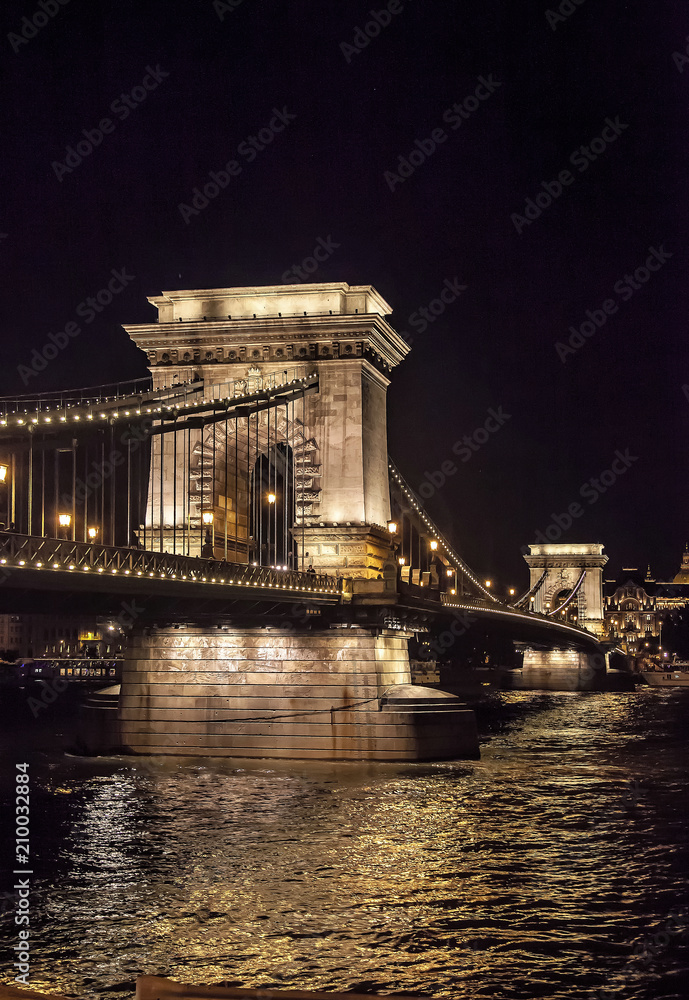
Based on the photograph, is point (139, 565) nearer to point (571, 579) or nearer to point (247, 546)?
point (247, 546)

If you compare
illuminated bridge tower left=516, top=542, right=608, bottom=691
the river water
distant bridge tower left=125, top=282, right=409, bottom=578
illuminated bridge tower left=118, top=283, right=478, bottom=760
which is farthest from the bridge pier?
illuminated bridge tower left=516, top=542, right=608, bottom=691

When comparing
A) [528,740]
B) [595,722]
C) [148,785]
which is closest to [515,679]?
[595,722]

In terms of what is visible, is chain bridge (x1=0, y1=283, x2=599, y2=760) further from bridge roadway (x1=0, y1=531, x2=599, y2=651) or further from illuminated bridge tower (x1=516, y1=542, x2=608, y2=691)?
illuminated bridge tower (x1=516, y1=542, x2=608, y2=691)

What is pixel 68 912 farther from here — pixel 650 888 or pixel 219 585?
pixel 219 585

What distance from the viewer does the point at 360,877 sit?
24.2 m

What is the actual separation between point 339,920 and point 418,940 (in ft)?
5.51

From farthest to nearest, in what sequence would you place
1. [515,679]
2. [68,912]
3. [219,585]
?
[515,679] < [219,585] < [68,912]

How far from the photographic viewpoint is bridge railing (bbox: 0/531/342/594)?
26781 millimetres

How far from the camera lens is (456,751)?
41.2m

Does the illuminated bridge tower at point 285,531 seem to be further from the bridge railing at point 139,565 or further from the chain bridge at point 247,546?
the bridge railing at point 139,565

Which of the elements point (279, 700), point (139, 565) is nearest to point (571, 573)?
point (279, 700)

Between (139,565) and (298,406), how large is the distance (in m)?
18.0

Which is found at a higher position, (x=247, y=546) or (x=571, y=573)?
(x=571, y=573)

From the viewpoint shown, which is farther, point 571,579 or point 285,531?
point 571,579
